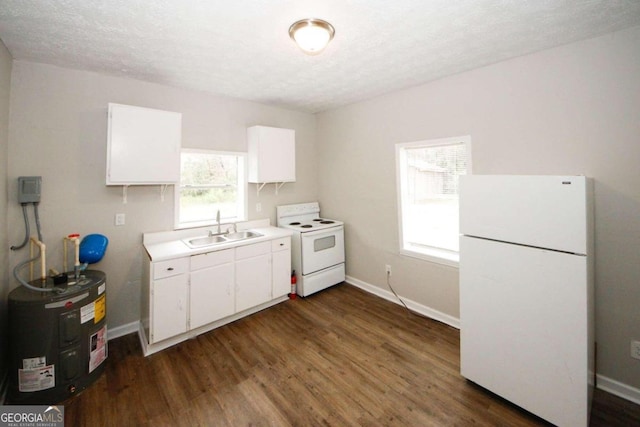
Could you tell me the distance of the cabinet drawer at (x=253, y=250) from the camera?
2.92 m

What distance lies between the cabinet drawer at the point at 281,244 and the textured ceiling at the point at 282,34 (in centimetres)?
182

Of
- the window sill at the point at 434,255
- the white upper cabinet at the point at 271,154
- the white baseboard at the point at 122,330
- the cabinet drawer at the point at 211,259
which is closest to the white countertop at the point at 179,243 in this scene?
the cabinet drawer at the point at 211,259

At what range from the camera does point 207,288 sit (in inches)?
106

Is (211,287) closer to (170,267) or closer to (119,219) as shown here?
(170,267)

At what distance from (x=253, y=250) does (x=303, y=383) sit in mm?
1461

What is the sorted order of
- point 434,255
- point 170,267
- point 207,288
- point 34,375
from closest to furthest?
point 34,375, point 170,267, point 207,288, point 434,255

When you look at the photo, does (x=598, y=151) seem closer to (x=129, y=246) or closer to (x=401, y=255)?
(x=401, y=255)

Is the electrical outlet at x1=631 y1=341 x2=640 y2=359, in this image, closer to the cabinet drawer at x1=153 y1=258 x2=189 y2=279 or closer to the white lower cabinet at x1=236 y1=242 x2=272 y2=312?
the white lower cabinet at x1=236 y1=242 x2=272 y2=312

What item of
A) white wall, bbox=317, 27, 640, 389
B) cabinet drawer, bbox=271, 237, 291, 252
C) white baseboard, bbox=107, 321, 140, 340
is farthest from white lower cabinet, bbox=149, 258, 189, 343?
white wall, bbox=317, 27, 640, 389

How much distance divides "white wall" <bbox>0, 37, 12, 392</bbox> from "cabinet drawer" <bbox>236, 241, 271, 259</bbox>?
1773 millimetres

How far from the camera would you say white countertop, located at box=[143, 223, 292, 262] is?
8.16ft

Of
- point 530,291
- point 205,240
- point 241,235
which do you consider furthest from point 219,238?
point 530,291

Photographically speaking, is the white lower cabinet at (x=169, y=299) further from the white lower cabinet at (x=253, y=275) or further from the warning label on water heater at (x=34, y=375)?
the warning label on water heater at (x=34, y=375)

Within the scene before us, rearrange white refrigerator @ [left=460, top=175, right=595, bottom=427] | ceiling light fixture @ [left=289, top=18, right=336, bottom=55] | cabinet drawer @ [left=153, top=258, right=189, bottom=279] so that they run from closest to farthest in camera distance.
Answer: white refrigerator @ [left=460, top=175, right=595, bottom=427]
ceiling light fixture @ [left=289, top=18, right=336, bottom=55]
cabinet drawer @ [left=153, top=258, right=189, bottom=279]
